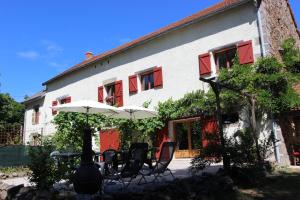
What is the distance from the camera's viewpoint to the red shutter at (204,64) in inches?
529

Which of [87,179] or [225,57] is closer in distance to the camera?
[87,179]

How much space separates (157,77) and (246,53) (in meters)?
4.56

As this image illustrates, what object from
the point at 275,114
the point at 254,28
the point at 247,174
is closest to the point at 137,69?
the point at 254,28

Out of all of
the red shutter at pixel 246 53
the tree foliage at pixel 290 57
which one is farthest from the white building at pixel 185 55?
the tree foliage at pixel 290 57

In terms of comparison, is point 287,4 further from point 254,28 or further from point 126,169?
point 126,169

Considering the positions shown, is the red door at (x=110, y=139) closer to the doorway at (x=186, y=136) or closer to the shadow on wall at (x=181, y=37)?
the doorway at (x=186, y=136)

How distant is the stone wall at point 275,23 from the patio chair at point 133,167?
7382mm

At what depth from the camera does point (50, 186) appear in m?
5.93

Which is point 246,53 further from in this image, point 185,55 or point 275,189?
point 275,189

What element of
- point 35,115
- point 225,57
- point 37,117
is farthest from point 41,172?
point 35,115

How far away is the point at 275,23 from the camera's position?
43.8 feet

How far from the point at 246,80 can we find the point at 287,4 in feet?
21.8

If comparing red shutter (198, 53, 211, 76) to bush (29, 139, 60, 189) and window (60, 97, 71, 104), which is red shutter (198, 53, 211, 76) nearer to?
bush (29, 139, 60, 189)

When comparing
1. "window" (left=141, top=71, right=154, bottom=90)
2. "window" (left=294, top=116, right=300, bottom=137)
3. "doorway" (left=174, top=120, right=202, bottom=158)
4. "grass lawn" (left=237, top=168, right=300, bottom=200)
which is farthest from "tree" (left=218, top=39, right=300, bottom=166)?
"window" (left=141, top=71, right=154, bottom=90)
